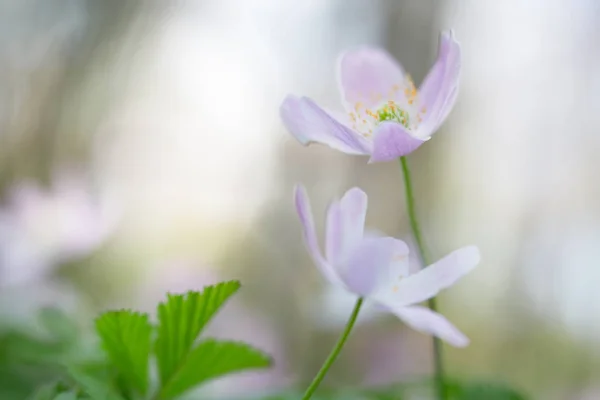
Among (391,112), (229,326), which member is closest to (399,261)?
(391,112)

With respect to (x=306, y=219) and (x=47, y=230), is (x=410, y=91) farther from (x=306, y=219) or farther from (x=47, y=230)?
(x=47, y=230)

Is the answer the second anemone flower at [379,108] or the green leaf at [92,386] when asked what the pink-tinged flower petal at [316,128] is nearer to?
the second anemone flower at [379,108]


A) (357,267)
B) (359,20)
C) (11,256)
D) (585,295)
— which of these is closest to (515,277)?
(585,295)

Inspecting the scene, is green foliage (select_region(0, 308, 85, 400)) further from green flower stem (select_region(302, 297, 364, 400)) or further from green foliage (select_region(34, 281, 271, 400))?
green flower stem (select_region(302, 297, 364, 400))

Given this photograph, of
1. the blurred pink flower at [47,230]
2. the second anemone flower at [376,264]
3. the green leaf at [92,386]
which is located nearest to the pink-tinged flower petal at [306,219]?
the second anemone flower at [376,264]

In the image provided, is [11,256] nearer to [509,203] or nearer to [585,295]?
[585,295]

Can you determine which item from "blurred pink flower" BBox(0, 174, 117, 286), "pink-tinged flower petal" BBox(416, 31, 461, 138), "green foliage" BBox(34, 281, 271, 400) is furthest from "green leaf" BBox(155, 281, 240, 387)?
"blurred pink flower" BBox(0, 174, 117, 286)

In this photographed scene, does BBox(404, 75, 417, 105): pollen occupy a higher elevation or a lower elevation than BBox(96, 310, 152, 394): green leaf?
higher
